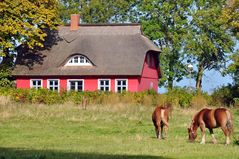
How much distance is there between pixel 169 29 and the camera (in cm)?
7375

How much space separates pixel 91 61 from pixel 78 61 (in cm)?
150

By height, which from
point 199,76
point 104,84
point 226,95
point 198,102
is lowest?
point 198,102

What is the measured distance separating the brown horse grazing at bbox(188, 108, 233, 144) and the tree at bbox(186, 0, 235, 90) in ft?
162

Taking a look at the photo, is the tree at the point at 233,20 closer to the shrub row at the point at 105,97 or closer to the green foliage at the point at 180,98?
the shrub row at the point at 105,97

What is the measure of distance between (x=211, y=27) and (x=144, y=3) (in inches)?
338

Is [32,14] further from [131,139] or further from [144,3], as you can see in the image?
[131,139]

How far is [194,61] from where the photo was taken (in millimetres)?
76438

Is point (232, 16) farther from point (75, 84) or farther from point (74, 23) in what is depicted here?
point (74, 23)

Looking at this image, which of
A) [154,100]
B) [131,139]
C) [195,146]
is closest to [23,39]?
[154,100]

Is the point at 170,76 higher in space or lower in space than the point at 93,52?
lower

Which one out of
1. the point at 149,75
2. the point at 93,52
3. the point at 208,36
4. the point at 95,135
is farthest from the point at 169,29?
the point at 95,135

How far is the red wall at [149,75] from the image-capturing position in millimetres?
62550

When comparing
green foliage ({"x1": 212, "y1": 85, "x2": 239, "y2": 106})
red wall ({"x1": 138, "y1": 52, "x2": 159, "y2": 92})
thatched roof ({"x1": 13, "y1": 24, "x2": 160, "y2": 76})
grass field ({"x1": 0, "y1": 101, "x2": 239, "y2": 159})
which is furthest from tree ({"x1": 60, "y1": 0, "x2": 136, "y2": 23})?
grass field ({"x1": 0, "y1": 101, "x2": 239, "y2": 159})

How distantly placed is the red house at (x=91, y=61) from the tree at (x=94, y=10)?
18994 millimetres
